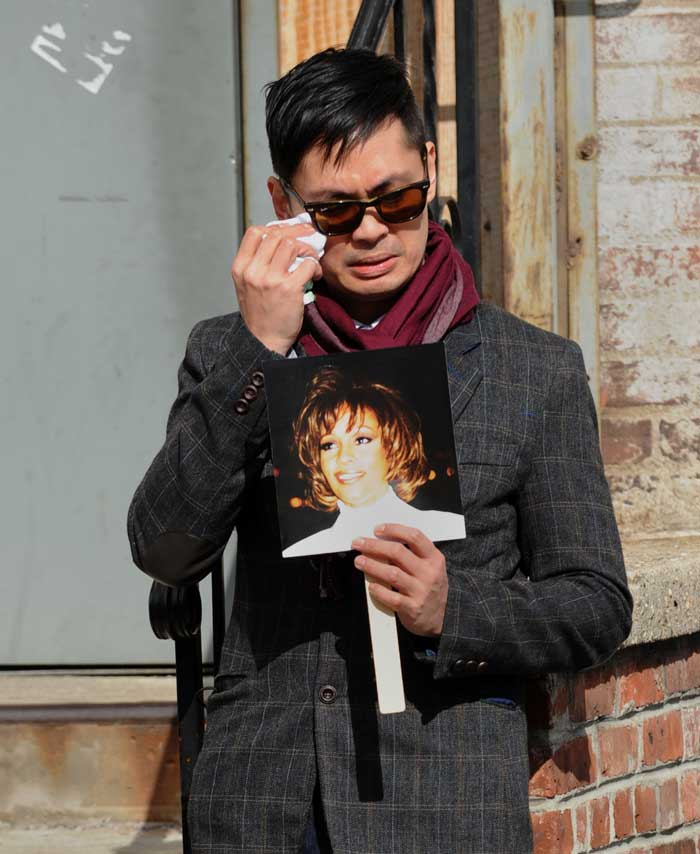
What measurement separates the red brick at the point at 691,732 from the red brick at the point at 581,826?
1.52 ft

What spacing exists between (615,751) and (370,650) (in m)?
0.94

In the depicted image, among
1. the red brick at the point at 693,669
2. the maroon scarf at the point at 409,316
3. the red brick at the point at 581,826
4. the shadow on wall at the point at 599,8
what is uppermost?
the shadow on wall at the point at 599,8

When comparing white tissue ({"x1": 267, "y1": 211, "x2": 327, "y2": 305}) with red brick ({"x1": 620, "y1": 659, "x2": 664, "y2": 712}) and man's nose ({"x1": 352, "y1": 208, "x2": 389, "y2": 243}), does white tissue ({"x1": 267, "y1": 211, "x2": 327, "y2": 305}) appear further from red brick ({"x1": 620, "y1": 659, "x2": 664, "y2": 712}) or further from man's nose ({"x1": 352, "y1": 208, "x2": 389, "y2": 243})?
red brick ({"x1": 620, "y1": 659, "x2": 664, "y2": 712})

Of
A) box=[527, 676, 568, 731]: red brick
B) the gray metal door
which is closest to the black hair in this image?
box=[527, 676, 568, 731]: red brick

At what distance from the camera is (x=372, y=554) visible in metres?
1.90

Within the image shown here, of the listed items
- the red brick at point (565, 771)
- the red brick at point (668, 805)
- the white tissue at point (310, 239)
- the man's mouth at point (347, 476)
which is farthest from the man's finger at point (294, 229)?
the red brick at point (668, 805)

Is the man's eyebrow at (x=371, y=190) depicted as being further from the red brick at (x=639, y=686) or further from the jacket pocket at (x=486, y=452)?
the red brick at (x=639, y=686)

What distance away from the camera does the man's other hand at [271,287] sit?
2.01 meters

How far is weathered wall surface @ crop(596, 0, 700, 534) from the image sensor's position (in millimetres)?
3840

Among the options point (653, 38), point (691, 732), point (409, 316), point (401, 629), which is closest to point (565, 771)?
point (691, 732)

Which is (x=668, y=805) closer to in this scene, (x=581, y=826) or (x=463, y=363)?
(x=581, y=826)

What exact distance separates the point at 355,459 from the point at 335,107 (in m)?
0.57

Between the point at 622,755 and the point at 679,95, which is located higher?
the point at 679,95

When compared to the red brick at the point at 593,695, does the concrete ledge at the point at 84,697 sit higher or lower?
lower
